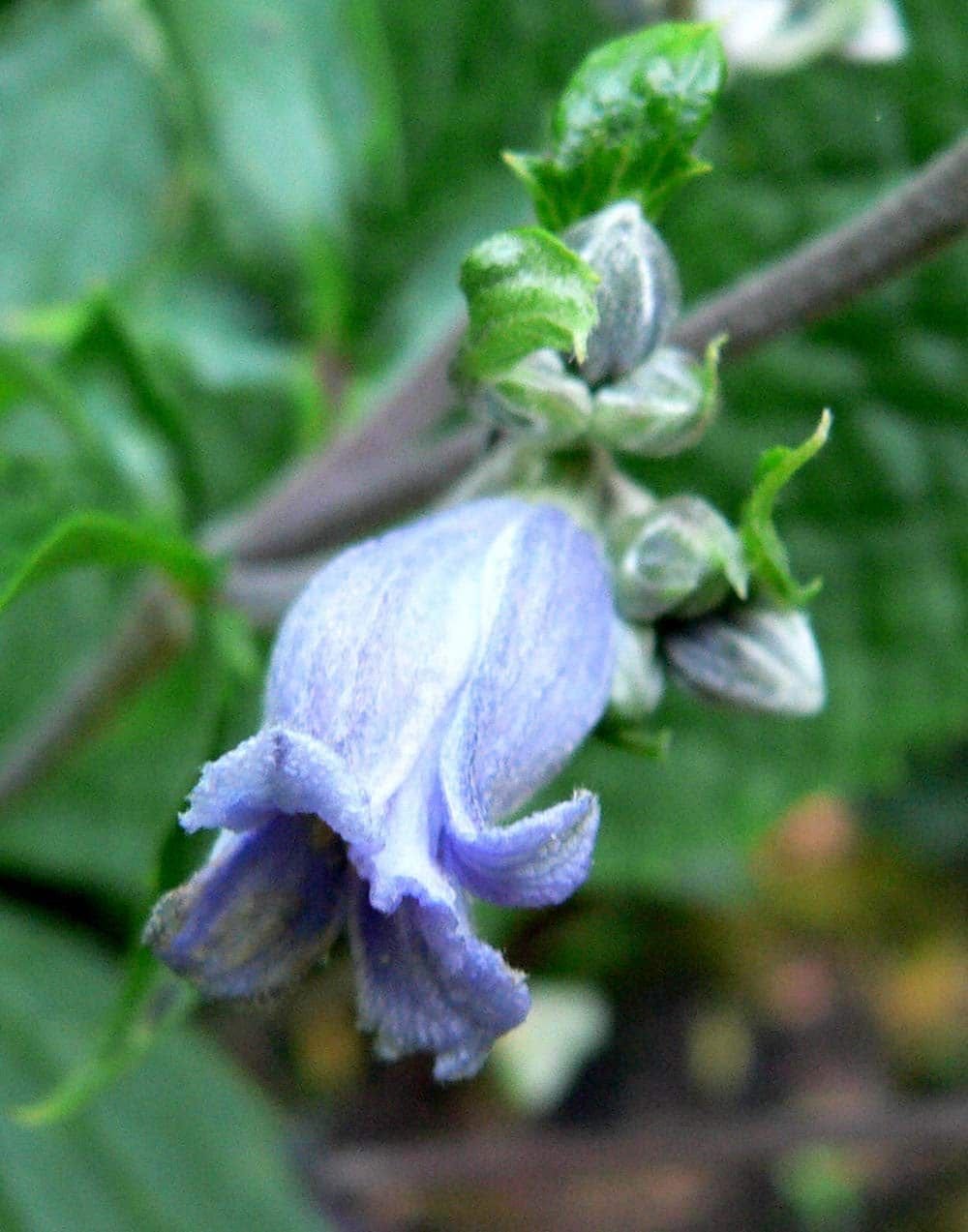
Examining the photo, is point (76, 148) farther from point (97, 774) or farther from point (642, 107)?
point (642, 107)

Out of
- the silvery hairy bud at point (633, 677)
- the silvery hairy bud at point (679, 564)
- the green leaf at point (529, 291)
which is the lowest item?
the silvery hairy bud at point (633, 677)

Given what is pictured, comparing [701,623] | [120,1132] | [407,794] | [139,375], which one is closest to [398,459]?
[139,375]

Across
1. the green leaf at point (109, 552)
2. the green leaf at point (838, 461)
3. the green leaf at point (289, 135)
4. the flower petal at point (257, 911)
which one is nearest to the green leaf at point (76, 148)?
the green leaf at point (289, 135)

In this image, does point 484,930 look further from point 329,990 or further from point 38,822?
point 38,822

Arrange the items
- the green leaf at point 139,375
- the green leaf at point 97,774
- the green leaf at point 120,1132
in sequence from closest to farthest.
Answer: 1. the green leaf at point 139,375
2. the green leaf at point 120,1132
3. the green leaf at point 97,774

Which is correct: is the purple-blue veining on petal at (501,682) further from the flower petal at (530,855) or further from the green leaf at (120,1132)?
the green leaf at (120,1132)

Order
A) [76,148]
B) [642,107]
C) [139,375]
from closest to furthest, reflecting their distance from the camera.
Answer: [642,107], [139,375], [76,148]

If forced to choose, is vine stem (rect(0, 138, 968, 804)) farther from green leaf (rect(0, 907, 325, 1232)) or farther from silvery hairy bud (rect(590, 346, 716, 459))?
green leaf (rect(0, 907, 325, 1232))
